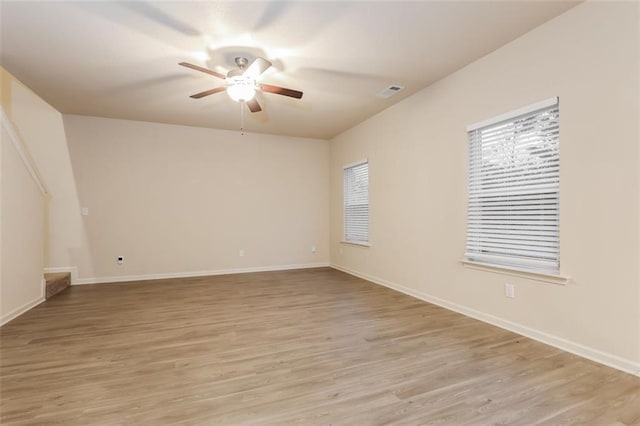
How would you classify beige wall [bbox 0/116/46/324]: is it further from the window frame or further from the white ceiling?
the window frame

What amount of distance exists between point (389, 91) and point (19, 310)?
16.9 feet

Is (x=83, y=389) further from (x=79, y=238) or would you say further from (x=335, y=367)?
(x=79, y=238)

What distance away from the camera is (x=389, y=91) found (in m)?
4.05

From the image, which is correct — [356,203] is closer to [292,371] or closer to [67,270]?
[292,371]

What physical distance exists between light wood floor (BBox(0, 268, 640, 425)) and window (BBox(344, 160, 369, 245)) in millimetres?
2135

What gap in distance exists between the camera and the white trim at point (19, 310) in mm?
3166

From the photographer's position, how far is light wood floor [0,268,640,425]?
169cm

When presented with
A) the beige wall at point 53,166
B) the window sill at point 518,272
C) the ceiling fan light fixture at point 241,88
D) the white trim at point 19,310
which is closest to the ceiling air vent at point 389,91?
the ceiling fan light fixture at point 241,88

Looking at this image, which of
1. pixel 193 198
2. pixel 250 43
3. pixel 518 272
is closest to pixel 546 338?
pixel 518 272

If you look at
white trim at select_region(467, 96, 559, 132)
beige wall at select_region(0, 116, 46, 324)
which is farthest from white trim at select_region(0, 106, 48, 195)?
white trim at select_region(467, 96, 559, 132)

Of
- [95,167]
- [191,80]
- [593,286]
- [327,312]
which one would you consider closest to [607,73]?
[593,286]

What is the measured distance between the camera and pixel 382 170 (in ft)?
16.2

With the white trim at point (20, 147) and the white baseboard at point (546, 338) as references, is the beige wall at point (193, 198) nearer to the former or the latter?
the white trim at point (20, 147)

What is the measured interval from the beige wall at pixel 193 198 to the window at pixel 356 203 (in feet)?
2.51
